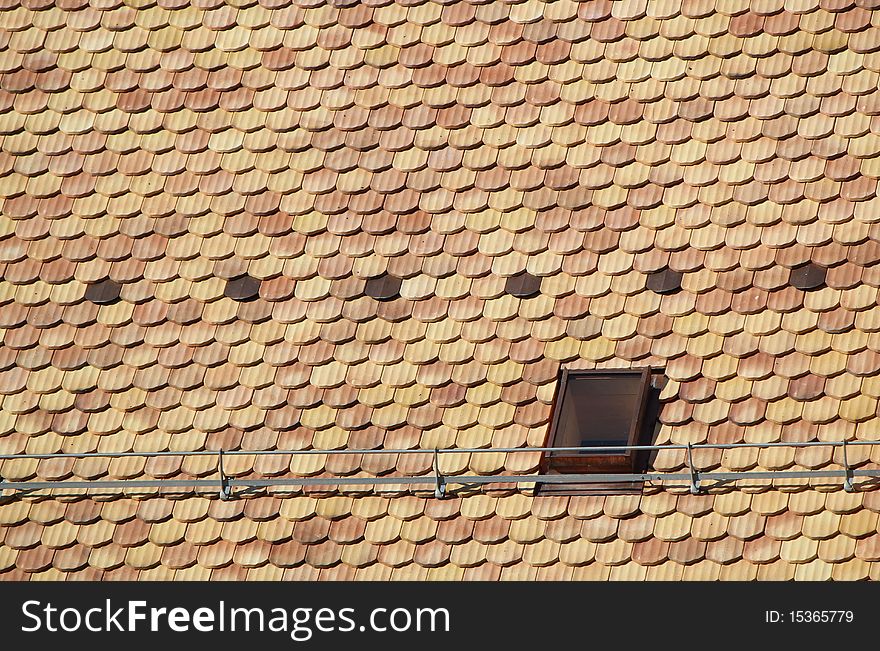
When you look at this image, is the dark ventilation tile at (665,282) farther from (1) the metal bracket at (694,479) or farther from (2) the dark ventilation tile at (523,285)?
(1) the metal bracket at (694,479)

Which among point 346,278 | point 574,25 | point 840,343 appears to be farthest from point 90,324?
point 840,343

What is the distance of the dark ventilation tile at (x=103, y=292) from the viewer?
11.8 metres

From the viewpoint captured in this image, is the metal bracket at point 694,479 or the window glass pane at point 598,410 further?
the window glass pane at point 598,410

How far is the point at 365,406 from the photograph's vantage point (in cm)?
1116

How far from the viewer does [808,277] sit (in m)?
11.1

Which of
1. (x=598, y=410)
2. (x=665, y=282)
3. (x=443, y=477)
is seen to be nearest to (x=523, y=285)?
(x=665, y=282)

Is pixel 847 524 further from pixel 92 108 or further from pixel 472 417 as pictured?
pixel 92 108

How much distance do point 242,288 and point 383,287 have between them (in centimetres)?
92

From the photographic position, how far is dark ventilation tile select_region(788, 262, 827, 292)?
1109 centimetres

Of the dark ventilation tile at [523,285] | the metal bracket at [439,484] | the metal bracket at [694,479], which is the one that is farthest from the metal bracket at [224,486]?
the metal bracket at [694,479]

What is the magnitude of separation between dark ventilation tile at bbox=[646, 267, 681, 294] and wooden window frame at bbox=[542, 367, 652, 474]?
574 millimetres

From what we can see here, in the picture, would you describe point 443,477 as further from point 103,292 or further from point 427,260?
point 103,292

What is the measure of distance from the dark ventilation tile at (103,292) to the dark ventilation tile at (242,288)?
73 cm
